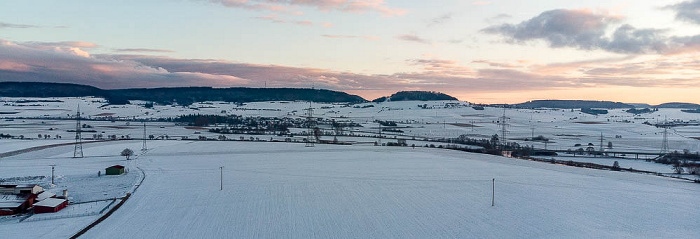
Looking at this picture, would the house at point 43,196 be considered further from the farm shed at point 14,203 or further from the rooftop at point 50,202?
the rooftop at point 50,202

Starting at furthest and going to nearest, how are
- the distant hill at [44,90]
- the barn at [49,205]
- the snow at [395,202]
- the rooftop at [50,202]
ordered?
the distant hill at [44,90], the rooftop at [50,202], the barn at [49,205], the snow at [395,202]

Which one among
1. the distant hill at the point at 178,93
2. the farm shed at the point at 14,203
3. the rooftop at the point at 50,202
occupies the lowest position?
the farm shed at the point at 14,203

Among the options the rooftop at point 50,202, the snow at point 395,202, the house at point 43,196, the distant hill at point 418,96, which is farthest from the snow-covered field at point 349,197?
the distant hill at point 418,96

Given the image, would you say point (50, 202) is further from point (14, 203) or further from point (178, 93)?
point (178, 93)

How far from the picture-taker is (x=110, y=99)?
132m

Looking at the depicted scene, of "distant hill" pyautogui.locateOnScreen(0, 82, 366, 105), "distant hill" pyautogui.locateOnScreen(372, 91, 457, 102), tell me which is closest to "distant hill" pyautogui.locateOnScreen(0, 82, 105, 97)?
"distant hill" pyautogui.locateOnScreen(0, 82, 366, 105)

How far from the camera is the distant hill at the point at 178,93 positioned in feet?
448

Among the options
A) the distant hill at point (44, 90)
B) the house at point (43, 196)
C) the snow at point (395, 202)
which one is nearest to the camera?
the snow at point (395, 202)

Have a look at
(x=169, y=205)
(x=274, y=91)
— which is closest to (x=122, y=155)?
(x=169, y=205)

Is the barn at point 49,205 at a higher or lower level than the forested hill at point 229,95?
lower

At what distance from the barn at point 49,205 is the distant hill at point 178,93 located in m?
122

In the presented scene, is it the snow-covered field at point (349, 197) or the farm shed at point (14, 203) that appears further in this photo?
the farm shed at point (14, 203)

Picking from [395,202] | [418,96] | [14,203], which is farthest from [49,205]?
[418,96]

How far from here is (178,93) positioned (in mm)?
158875
